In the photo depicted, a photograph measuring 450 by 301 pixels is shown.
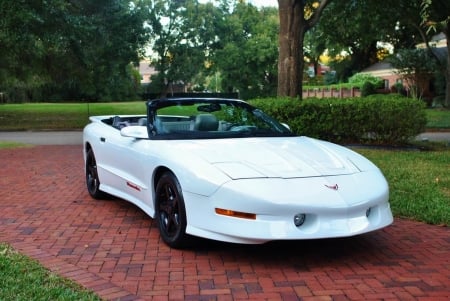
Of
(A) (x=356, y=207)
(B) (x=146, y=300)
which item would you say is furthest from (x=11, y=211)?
(A) (x=356, y=207)

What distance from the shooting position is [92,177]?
700 cm

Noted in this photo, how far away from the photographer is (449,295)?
140 inches

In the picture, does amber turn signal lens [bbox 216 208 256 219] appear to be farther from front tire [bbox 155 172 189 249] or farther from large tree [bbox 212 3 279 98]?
large tree [bbox 212 3 279 98]

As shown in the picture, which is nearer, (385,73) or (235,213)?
(235,213)

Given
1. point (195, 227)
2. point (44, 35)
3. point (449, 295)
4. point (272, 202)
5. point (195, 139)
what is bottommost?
point (449, 295)

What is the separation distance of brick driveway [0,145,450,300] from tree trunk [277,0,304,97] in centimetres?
840

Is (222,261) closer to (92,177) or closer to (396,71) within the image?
(92,177)

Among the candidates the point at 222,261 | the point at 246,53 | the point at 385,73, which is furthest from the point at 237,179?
the point at 246,53

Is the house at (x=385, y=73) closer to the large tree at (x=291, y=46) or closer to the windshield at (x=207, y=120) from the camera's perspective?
the large tree at (x=291, y=46)

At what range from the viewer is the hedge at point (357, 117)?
11.7 meters

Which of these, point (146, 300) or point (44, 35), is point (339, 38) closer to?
point (44, 35)

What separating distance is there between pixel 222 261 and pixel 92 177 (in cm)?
326

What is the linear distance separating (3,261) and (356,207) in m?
2.82

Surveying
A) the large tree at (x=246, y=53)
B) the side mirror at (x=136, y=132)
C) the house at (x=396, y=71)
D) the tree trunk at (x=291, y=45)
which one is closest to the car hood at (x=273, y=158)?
the side mirror at (x=136, y=132)
